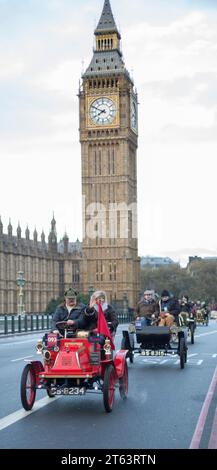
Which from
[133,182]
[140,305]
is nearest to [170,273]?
[133,182]

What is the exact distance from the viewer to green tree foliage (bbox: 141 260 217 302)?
422 feet

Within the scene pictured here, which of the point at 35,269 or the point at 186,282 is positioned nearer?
the point at 35,269

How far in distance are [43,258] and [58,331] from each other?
4045 inches

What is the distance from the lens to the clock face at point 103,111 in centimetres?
10756

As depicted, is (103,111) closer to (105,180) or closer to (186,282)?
(105,180)

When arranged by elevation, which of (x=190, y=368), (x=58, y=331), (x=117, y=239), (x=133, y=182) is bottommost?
(x=190, y=368)

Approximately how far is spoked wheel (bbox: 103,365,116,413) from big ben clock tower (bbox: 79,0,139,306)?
316 feet

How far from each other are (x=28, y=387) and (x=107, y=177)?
99.7 metres

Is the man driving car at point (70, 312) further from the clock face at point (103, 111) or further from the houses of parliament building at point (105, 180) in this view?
the clock face at point (103, 111)

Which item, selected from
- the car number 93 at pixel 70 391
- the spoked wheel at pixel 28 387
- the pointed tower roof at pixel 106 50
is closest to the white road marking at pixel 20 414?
the spoked wheel at pixel 28 387

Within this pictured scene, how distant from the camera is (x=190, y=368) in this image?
16469 mm

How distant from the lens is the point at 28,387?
1035cm

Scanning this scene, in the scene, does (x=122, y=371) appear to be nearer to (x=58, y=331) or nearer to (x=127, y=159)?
(x=58, y=331)

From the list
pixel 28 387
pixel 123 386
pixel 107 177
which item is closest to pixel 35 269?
pixel 107 177
